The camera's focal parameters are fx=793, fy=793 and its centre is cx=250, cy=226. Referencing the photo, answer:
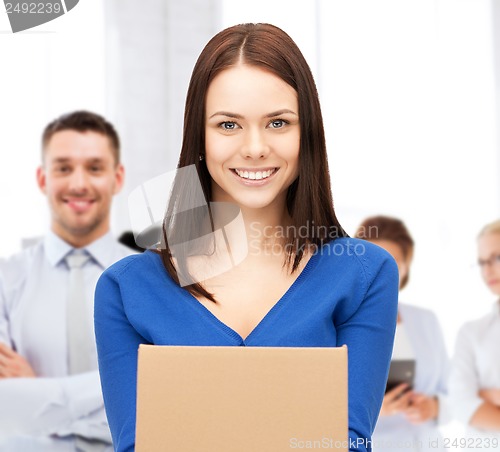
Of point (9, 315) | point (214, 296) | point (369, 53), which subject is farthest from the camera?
point (369, 53)

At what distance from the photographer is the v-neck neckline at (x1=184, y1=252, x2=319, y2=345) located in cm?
118

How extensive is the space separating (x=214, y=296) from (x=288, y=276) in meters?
0.12

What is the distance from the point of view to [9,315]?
268cm

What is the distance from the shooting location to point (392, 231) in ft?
11.3

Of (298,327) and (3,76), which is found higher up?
(3,76)

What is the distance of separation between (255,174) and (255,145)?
53 mm

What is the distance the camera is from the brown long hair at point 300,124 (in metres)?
1.18

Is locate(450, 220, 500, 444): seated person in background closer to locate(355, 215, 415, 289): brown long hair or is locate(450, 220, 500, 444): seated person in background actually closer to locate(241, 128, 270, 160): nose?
locate(355, 215, 415, 289): brown long hair

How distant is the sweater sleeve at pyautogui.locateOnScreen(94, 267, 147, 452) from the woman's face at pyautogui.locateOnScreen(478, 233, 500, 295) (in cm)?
256

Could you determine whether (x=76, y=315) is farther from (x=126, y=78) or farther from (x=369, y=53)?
(x=369, y=53)

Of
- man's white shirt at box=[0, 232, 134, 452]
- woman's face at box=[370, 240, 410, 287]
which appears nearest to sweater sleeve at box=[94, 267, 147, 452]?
man's white shirt at box=[0, 232, 134, 452]

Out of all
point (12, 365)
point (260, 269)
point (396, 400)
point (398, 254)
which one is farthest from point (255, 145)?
point (398, 254)

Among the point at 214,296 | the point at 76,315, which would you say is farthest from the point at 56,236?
the point at 214,296

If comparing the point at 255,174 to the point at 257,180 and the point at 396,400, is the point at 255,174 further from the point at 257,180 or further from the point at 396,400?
the point at 396,400
